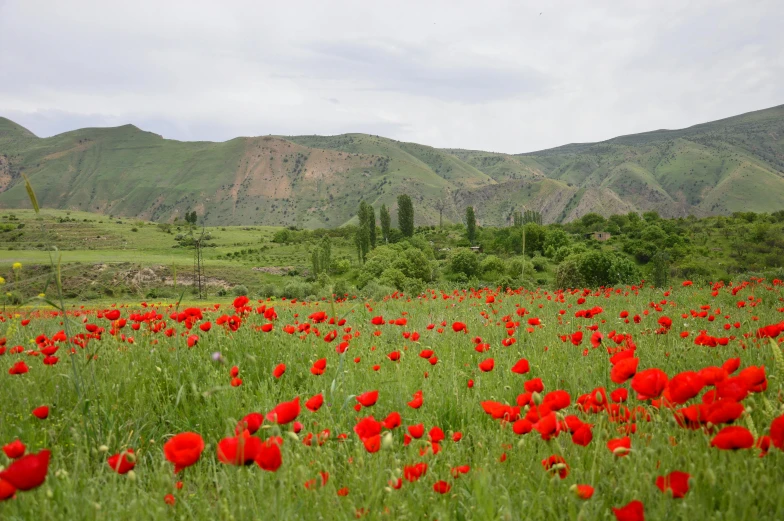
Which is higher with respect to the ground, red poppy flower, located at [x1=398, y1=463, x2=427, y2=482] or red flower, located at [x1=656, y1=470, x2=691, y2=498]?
red flower, located at [x1=656, y1=470, x2=691, y2=498]

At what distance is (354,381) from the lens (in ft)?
12.1

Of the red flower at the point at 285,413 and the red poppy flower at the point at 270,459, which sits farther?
the red flower at the point at 285,413

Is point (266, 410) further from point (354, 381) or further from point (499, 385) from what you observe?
point (499, 385)

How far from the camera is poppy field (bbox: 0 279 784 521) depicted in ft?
5.33

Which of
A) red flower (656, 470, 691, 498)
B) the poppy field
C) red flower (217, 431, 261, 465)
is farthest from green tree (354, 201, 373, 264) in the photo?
red flower (656, 470, 691, 498)

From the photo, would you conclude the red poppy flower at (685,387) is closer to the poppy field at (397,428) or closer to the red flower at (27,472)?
the poppy field at (397,428)

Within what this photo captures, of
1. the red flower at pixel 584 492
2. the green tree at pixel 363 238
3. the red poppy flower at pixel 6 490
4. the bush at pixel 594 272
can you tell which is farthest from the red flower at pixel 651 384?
the green tree at pixel 363 238

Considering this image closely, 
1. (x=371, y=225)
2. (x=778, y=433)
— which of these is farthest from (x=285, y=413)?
(x=371, y=225)

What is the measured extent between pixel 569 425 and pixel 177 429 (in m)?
2.68

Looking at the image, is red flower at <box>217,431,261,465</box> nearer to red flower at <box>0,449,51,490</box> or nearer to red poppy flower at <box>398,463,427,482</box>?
red flower at <box>0,449,51,490</box>

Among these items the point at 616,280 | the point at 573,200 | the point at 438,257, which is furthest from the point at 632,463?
the point at 573,200

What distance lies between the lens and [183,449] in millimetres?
1539

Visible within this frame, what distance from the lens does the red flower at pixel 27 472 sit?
126 centimetres

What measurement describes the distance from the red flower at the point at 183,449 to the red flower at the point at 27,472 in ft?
1.04
